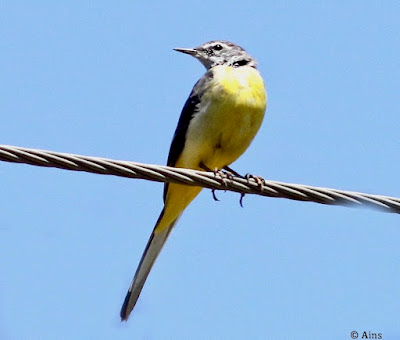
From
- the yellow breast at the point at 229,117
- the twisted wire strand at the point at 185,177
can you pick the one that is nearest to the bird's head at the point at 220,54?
the yellow breast at the point at 229,117

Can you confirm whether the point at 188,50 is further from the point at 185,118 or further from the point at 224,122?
the point at 224,122

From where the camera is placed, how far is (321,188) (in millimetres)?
6031

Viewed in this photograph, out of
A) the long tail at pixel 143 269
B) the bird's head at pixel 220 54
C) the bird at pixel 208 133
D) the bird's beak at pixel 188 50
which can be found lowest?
the long tail at pixel 143 269

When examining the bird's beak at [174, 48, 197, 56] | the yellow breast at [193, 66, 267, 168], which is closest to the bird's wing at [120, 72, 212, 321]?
the yellow breast at [193, 66, 267, 168]

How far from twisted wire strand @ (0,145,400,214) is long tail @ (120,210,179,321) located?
8.21 feet

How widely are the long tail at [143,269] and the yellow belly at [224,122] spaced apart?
0.50 ft

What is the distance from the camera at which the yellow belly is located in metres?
8.86

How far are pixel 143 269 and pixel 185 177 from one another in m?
2.96

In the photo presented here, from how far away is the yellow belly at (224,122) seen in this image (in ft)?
29.1

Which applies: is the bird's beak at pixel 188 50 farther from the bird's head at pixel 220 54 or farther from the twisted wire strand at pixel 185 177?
the twisted wire strand at pixel 185 177

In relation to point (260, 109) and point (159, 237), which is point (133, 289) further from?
point (260, 109)

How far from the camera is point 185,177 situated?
6102 millimetres

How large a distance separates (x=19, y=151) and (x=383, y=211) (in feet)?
8.06

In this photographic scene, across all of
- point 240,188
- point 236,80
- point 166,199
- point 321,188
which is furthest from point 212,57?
point 321,188
